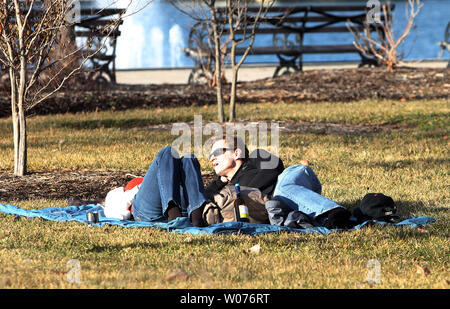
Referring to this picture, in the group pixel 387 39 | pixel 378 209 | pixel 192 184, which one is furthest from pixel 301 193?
pixel 387 39

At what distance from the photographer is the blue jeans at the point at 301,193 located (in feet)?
17.6

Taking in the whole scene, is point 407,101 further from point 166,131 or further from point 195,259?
point 195,259

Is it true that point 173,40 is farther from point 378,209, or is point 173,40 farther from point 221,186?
point 378,209

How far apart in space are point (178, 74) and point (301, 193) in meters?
15.6

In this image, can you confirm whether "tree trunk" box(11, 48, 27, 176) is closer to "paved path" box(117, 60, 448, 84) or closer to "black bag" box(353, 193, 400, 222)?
"black bag" box(353, 193, 400, 222)

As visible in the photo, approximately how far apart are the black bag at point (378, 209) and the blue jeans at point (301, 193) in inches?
13.6

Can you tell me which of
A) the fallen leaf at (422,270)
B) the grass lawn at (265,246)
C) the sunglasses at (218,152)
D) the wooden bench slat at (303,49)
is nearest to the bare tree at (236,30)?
the grass lawn at (265,246)

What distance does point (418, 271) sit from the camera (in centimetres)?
425

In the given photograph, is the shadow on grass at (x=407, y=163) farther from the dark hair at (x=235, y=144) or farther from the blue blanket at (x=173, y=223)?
the dark hair at (x=235, y=144)

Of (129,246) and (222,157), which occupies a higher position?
(222,157)

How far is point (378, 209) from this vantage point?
18.0ft

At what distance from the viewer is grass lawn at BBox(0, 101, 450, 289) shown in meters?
4.04

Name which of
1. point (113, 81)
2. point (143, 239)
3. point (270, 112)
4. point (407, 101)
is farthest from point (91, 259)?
point (113, 81)
